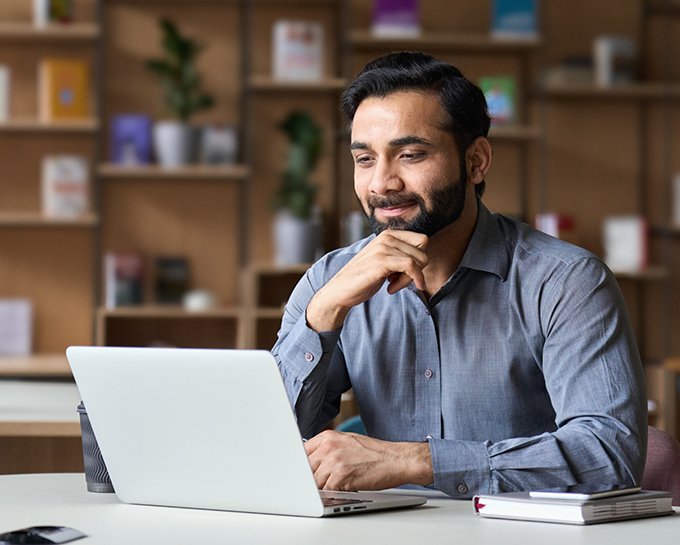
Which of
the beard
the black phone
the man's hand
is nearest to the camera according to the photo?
the black phone

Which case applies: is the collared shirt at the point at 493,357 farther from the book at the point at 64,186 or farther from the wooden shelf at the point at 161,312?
the book at the point at 64,186

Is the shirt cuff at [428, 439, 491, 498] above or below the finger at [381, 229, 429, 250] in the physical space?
below

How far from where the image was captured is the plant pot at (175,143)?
13.5 feet

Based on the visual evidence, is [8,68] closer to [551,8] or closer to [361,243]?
[551,8]

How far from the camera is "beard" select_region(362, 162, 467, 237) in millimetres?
1557

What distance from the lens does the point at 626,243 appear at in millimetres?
4332

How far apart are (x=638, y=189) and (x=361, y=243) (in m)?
3.17

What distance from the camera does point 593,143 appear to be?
14.9ft

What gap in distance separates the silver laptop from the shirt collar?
500 mm

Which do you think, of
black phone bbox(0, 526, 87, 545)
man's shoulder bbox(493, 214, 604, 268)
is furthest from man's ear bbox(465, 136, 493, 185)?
black phone bbox(0, 526, 87, 545)

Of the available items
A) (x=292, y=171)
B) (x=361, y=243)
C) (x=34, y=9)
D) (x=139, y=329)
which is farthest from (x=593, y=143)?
(x=361, y=243)

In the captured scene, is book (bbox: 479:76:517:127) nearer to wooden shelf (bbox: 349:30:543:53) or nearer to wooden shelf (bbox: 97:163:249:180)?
wooden shelf (bbox: 349:30:543:53)

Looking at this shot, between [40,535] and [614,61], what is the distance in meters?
3.96

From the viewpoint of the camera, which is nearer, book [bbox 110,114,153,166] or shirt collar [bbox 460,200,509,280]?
shirt collar [bbox 460,200,509,280]
